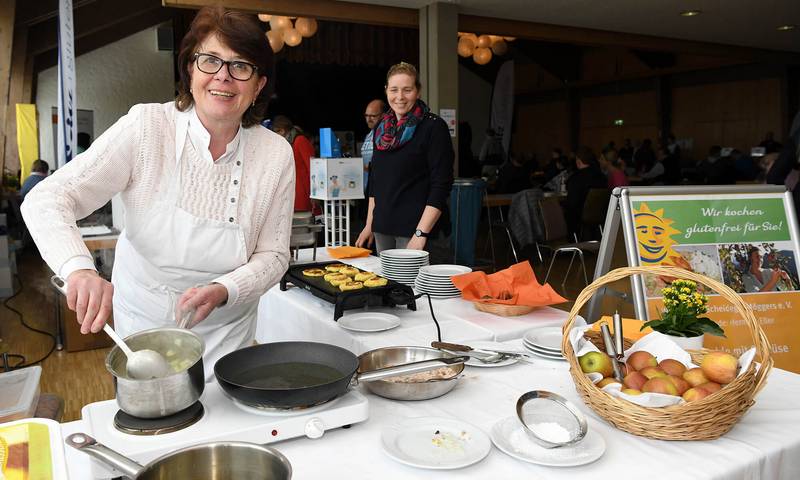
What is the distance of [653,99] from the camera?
561 inches

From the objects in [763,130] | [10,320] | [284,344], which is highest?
[763,130]

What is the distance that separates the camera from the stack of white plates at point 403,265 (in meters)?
2.37

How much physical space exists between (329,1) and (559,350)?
579cm

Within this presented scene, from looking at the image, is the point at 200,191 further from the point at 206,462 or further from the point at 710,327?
the point at 710,327

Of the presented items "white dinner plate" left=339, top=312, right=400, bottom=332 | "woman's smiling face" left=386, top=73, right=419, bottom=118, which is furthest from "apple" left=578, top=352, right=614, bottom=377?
"woman's smiling face" left=386, top=73, right=419, bottom=118

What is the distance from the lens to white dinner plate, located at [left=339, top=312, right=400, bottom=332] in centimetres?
176

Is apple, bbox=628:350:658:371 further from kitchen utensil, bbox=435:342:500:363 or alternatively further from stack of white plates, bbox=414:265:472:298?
stack of white plates, bbox=414:265:472:298

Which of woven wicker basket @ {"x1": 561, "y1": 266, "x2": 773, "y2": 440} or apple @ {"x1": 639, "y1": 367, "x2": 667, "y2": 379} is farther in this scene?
apple @ {"x1": 639, "y1": 367, "x2": 667, "y2": 379}

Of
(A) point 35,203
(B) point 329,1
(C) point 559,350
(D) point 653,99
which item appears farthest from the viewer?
(D) point 653,99

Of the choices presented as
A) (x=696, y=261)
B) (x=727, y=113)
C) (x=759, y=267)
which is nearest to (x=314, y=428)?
(x=696, y=261)

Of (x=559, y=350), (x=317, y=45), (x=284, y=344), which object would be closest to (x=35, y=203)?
(x=284, y=344)

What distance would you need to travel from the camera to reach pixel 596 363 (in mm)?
1234

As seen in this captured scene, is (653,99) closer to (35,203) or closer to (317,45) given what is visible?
(317,45)

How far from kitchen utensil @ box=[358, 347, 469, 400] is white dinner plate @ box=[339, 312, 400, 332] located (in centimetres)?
31
